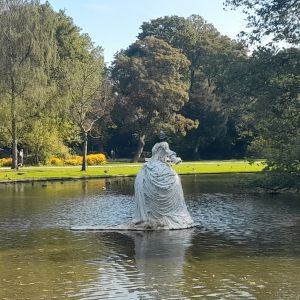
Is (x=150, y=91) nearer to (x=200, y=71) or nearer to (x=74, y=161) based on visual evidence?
(x=74, y=161)

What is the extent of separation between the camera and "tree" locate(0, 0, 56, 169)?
51312 millimetres

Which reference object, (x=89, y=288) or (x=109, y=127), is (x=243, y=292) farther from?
(x=109, y=127)

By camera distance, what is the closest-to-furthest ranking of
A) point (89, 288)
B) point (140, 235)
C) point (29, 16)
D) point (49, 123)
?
point (89, 288) < point (140, 235) < point (29, 16) < point (49, 123)

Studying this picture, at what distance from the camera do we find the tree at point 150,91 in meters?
71.8

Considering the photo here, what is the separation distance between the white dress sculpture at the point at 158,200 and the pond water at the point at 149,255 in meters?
0.68

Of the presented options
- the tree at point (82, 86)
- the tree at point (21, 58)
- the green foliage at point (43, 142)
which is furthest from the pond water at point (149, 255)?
the green foliage at point (43, 142)

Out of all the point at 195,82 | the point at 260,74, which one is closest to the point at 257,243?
the point at 260,74

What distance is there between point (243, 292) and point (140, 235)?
6908 mm

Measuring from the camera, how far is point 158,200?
18094mm

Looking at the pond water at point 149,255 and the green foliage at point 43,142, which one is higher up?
the green foliage at point 43,142

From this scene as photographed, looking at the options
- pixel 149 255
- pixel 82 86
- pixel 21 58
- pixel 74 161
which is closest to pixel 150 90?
pixel 74 161

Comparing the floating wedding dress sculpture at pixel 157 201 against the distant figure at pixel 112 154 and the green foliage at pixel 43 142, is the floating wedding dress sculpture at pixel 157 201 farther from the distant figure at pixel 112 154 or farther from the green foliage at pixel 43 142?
the distant figure at pixel 112 154

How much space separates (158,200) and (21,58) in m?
37.0

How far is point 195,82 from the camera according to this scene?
89.2 metres
